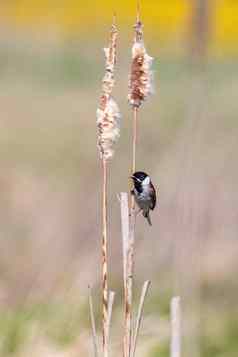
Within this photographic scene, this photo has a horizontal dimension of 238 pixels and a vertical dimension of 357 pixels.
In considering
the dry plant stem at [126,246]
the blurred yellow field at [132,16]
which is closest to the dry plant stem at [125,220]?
the dry plant stem at [126,246]

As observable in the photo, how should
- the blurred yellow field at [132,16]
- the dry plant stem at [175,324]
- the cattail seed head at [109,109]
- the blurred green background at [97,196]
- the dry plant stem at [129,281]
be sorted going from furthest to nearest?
the blurred yellow field at [132,16]
the blurred green background at [97,196]
the dry plant stem at [175,324]
the dry plant stem at [129,281]
the cattail seed head at [109,109]

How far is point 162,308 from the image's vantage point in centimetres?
538

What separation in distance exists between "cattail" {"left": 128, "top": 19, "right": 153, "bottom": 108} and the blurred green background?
0.28 m

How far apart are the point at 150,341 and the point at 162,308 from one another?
885 mm

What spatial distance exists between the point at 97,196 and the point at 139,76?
16.0ft

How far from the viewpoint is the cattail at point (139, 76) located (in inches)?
87.6

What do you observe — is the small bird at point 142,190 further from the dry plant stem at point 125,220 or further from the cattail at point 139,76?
the cattail at point 139,76

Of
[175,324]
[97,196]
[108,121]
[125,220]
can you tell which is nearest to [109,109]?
[108,121]

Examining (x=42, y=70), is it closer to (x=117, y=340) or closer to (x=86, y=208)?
(x=86, y=208)

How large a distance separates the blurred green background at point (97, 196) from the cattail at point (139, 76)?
0.28m

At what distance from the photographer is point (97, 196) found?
710 cm

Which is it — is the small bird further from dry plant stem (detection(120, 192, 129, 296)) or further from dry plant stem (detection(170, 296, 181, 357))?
dry plant stem (detection(170, 296, 181, 357))

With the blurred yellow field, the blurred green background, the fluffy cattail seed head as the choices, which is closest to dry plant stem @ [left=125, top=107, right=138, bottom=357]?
the fluffy cattail seed head

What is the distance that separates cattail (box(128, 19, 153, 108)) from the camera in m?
2.22
